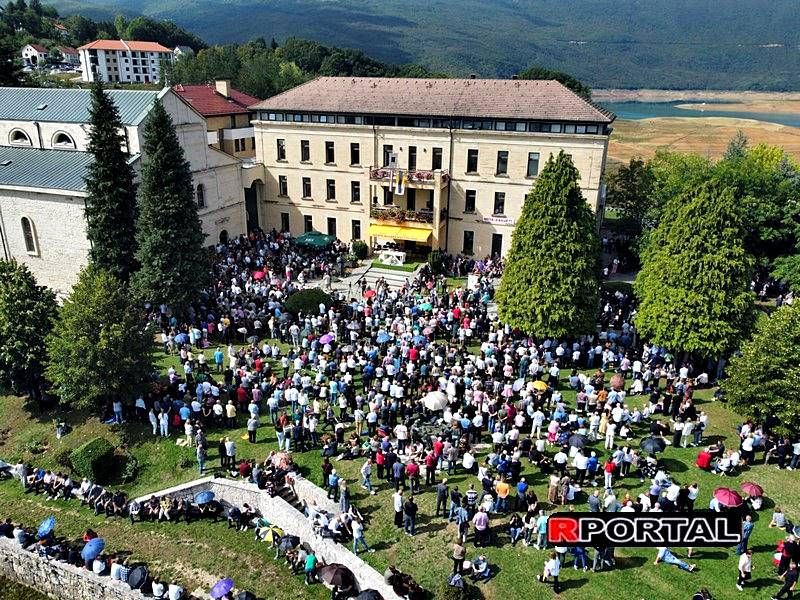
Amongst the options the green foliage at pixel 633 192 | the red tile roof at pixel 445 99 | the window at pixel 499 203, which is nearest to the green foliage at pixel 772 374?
the red tile roof at pixel 445 99

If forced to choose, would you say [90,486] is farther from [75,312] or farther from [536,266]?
[536,266]

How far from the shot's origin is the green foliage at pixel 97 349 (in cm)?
2206

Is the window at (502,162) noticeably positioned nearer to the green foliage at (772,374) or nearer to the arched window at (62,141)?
the green foliage at (772,374)

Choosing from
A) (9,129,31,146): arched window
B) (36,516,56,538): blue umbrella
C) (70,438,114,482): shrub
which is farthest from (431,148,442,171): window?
(36,516,56,538): blue umbrella

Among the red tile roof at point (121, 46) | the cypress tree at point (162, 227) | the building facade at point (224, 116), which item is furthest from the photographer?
the red tile roof at point (121, 46)

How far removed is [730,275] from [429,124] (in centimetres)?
2214

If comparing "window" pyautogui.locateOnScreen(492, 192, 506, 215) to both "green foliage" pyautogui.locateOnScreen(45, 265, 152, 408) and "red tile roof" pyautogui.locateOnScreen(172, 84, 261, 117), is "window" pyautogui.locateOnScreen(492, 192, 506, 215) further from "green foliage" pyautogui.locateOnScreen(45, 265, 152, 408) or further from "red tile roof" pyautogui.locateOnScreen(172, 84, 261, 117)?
"green foliage" pyautogui.locateOnScreen(45, 265, 152, 408)

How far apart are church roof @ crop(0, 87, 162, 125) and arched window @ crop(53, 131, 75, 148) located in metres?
0.84

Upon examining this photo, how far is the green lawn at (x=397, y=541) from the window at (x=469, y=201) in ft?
63.4

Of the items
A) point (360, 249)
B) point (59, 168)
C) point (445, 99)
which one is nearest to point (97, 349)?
point (59, 168)

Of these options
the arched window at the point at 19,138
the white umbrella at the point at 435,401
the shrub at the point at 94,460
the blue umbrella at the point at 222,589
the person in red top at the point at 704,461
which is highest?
the arched window at the point at 19,138

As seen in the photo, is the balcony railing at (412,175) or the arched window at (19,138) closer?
the arched window at (19,138)

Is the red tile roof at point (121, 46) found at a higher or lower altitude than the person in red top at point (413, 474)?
higher

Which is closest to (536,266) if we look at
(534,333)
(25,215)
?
(534,333)
